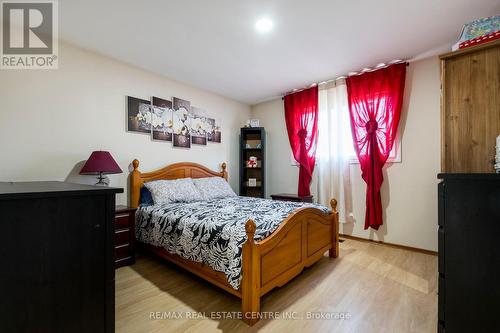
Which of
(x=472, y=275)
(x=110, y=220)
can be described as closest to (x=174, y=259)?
(x=110, y=220)

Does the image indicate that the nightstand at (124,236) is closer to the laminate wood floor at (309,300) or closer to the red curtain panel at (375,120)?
the laminate wood floor at (309,300)

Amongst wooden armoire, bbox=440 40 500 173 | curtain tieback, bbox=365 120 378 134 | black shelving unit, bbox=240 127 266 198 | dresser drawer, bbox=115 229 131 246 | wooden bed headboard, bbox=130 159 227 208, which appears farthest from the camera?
black shelving unit, bbox=240 127 266 198

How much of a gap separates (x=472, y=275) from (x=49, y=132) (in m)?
3.50

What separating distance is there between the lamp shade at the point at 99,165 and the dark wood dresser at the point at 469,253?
2781mm

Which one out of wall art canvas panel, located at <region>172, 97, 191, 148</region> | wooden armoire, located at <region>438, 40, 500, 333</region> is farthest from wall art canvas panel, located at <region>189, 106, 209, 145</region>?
wooden armoire, located at <region>438, 40, 500, 333</region>

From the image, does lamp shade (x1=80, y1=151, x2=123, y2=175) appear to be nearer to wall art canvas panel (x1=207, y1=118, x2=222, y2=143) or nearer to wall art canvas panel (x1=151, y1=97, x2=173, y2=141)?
wall art canvas panel (x1=151, y1=97, x2=173, y2=141)

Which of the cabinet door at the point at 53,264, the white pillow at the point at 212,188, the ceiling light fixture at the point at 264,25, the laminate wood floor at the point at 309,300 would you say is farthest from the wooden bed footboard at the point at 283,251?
the ceiling light fixture at the point at 264,25

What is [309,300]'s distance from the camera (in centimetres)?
185

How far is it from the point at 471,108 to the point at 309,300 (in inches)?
69.4

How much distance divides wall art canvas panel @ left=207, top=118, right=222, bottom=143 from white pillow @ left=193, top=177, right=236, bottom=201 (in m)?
0.81

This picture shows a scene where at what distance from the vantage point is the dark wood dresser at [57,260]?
29.5 inches

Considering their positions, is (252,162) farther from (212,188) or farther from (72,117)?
(72,117)

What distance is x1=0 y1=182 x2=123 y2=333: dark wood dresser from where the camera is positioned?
0.75 metres

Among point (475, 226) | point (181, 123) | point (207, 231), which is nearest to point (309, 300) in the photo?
point (207, 231)
